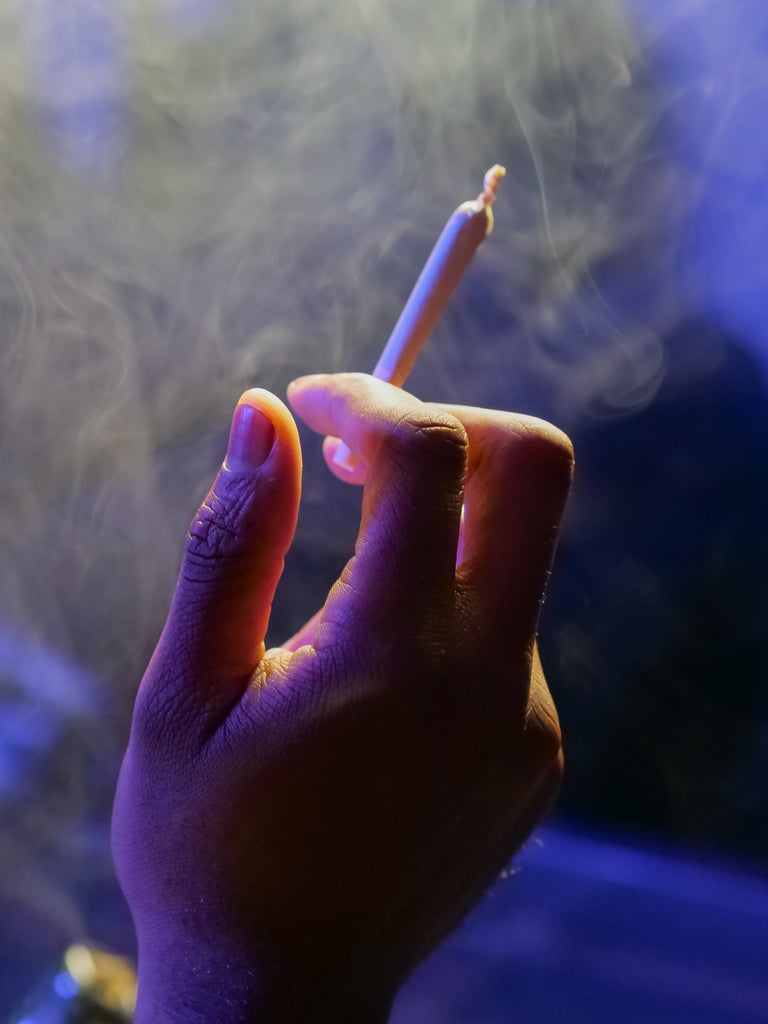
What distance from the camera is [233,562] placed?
51 centimetres

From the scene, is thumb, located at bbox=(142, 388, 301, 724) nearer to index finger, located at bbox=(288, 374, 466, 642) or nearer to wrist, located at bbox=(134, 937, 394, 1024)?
index finger, located at bbox=(288, 374, 466, 642)

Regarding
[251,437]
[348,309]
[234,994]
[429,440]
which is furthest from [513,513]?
[348,309]

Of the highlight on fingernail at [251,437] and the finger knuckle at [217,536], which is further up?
the highlight on fingernail at [251,437]

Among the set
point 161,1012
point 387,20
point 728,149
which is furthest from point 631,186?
point 161,1012

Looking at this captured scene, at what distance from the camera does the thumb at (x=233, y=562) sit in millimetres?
512

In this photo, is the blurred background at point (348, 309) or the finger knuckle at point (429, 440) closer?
the finger knuckle at point (429, 440)

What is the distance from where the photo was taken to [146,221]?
936mm

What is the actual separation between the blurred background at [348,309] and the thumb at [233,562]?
47 centimetres

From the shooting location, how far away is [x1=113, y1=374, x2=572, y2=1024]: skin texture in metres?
0.49

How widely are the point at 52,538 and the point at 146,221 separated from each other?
47cm

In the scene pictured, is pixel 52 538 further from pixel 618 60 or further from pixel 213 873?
pixel 618 60

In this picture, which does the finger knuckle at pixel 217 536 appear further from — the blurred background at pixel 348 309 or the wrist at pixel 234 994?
the blurred background at pixel 348 309

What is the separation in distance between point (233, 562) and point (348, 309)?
58 centimetres

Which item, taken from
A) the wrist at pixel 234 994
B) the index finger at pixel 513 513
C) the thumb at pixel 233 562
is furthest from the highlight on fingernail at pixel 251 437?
the wrist at pixel 234 994
